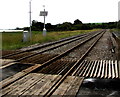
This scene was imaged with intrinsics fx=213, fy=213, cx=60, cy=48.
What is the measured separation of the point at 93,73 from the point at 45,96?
3272 millimetres

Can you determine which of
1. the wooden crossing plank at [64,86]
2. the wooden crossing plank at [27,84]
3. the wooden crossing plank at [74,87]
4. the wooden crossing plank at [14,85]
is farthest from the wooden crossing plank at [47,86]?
the wooden crossing plank at [14,85]

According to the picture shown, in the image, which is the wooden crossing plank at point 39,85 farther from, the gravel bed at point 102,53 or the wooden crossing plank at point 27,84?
the gravel bed at point 102,53

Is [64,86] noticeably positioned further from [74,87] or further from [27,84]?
[27,84]

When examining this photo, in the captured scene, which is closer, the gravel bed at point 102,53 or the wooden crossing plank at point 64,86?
the wooden crossing plank at point 64,86

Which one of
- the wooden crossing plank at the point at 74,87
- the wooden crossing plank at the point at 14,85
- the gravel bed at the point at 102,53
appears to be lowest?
the wooden crossing plank at the point at 74,87

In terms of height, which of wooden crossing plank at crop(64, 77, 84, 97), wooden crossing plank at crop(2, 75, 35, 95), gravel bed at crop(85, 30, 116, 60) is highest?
gravel bed at crop(85, 30, 116, 60)

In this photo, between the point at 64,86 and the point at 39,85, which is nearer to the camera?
the point at 64,86

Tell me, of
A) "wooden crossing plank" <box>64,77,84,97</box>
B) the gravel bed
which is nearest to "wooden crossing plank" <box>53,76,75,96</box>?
"wooden crossing plank" <box>64,77,84,97</box>

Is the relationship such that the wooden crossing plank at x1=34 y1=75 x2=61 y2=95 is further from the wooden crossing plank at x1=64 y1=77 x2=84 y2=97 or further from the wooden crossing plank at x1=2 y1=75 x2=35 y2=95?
the wooden crossing plank at x1=2 y1=75 x2=35 y2=95

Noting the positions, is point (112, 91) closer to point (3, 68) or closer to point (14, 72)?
point (14, 72)

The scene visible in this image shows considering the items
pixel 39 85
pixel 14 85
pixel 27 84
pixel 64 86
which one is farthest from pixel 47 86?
pixel 14 85

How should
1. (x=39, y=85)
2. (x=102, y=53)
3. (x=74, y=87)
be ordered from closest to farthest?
(x=74, y=87), (x=39, y=85), (x=102, y=53)

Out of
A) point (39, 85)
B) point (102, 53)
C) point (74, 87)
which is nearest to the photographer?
point (74, 87)

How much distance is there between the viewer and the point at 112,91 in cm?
580
